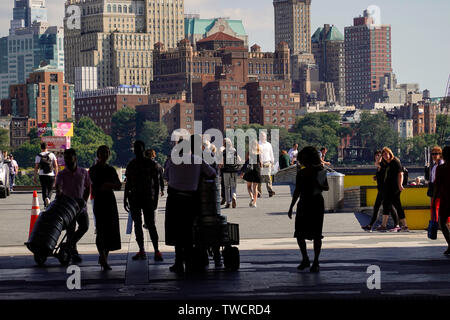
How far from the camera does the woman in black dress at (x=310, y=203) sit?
14977 mm

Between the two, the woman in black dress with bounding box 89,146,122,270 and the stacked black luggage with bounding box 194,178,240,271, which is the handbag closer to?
the stacked black luggage with bounding box 194,178,240,271

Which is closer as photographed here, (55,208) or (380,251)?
(55,208)

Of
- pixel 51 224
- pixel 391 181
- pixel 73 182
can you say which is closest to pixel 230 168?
pixel 391 181

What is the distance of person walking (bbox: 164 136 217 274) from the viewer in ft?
49.5

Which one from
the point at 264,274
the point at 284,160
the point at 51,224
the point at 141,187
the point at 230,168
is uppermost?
the point at 141,187

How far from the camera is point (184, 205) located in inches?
596

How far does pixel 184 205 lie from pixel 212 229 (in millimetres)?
508

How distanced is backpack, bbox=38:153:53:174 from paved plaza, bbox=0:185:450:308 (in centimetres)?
497

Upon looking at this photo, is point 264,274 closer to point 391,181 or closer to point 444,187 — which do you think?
point 444,187

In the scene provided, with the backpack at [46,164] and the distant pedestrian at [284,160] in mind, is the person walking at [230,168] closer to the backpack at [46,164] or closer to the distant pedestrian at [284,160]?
A: the backpack at [46,164]
